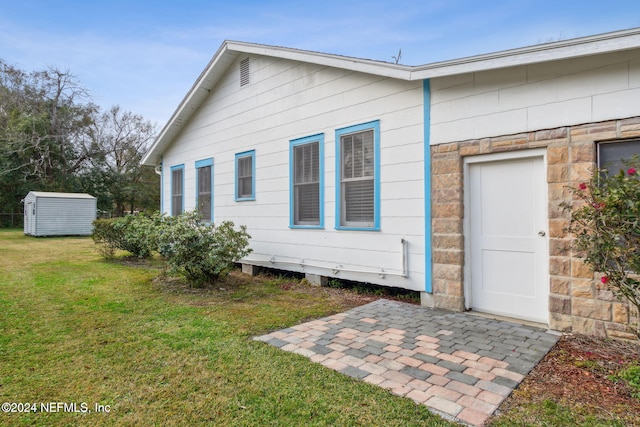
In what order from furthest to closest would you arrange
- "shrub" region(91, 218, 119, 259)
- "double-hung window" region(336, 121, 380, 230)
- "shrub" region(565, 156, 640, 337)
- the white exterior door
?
"shrub" region(91, 218, 119, 259) → "double-hung window" region(336, 121, 380, 230) → the white exterior door → "shrub" region(565, 156, 640, 337)

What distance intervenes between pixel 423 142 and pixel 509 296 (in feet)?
7.33

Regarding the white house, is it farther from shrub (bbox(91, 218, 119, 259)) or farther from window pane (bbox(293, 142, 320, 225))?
shrub (bbox(91, 218, 119, 259))

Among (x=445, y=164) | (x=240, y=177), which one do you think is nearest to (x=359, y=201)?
(x=445, y=164)

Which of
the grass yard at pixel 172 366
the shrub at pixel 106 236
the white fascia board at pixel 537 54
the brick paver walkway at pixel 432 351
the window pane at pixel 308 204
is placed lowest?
the grass yard at pixel 172 366

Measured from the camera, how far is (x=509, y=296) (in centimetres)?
450

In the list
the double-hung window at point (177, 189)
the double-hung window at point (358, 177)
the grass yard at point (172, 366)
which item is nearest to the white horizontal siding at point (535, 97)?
the double-hung window at point (358, 177)

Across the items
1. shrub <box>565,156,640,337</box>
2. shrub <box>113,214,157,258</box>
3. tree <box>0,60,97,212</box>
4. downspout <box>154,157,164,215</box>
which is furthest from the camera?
tree <box>0,60,97,212</box>

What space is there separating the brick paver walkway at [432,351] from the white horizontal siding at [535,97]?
2.30m

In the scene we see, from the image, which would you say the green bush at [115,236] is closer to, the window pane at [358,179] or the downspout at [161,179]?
the downspout at [161,179]

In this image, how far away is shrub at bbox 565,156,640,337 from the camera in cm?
284

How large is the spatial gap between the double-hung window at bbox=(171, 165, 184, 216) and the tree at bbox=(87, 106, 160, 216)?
19856 millimetres

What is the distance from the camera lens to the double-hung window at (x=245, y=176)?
26.5 feet

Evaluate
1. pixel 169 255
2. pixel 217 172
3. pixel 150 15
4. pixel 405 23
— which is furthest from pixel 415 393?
pixel 405 23

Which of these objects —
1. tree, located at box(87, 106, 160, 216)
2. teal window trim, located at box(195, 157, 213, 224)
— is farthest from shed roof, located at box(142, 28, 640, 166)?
tree, located at box(87, 106, 160, 216)
